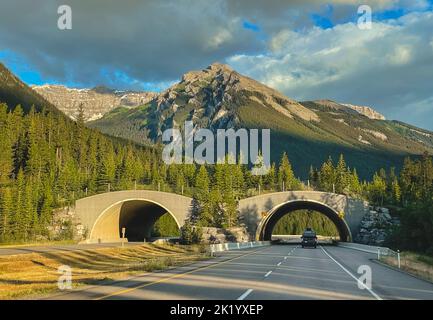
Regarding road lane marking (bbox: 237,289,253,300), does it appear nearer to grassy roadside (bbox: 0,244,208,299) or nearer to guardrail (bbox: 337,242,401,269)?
grassy roadside (bbox: 0,244,208,299)

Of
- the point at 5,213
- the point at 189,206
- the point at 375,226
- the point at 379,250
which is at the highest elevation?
the point at 189,206

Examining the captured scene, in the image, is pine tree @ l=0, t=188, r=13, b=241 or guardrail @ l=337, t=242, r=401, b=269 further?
pine tree @ l=0, t=188, r=13, b=241

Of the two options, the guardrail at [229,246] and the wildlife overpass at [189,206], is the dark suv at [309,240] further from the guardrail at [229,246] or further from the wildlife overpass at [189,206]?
the wildlife overpass at [189,206]

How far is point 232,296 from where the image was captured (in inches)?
512

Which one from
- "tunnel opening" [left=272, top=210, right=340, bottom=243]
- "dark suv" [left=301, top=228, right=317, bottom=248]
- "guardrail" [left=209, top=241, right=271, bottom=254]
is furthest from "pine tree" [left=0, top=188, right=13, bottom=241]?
"tunnel opening" [left=272, top=210, right=340, bottom=243]

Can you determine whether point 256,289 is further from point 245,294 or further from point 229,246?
point 229,246

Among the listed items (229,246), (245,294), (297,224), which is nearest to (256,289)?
(245,294)

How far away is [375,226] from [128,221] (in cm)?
4105

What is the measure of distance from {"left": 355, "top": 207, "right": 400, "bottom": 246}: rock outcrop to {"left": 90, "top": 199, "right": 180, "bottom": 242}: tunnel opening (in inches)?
1081

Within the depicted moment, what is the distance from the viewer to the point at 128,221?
270ft

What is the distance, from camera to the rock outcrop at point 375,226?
220 ft

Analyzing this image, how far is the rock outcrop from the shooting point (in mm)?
67125
